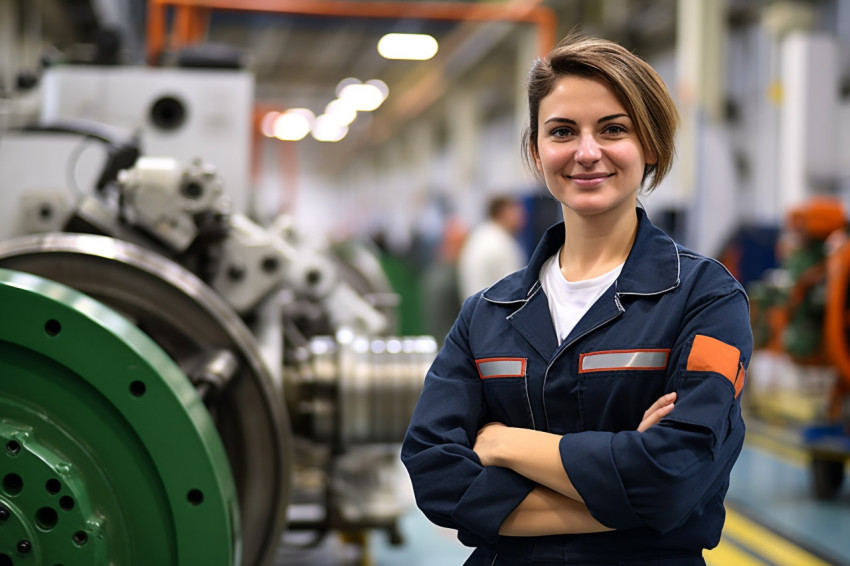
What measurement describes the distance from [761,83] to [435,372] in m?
9.78

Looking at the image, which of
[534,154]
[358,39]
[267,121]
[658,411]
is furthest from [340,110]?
[658,411]

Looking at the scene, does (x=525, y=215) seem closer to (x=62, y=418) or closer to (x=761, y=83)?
(x=761, y=83)

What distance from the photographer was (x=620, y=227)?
1285 mm

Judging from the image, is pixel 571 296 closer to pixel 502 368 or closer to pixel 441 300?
pixel 502 368

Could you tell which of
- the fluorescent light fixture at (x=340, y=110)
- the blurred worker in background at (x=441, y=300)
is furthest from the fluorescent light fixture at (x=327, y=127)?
the blurred worker in background at (x=441, y=300)

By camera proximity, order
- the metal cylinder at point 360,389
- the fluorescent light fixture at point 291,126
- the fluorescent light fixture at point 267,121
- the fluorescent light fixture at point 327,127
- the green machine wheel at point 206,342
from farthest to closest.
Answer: the fluorescent light fixture at point 327,127 → the fluorescent light fixture at point 291,126 → the fluorescent light fixture at point 267,121 → the metal cylinder at point 360,389 → the green machine wheel at point 206,342

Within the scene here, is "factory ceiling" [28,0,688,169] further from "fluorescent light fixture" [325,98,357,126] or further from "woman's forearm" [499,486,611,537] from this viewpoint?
"woman's forearm" [499,486,611,537]

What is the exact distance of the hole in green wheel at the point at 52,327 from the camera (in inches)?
51.1

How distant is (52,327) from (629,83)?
873 millimetres

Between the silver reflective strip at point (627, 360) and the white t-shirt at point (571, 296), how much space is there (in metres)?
0.06

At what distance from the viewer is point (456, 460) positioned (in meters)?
1.24

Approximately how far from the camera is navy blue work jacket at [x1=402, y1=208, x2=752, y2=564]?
1.12 meters

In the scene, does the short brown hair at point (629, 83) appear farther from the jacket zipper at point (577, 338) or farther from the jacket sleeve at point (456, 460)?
the jacket sleeve at point (456, 460)

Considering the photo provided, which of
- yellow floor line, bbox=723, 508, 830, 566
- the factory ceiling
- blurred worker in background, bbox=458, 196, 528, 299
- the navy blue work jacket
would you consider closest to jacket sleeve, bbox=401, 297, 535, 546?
the navy blue work jacket
